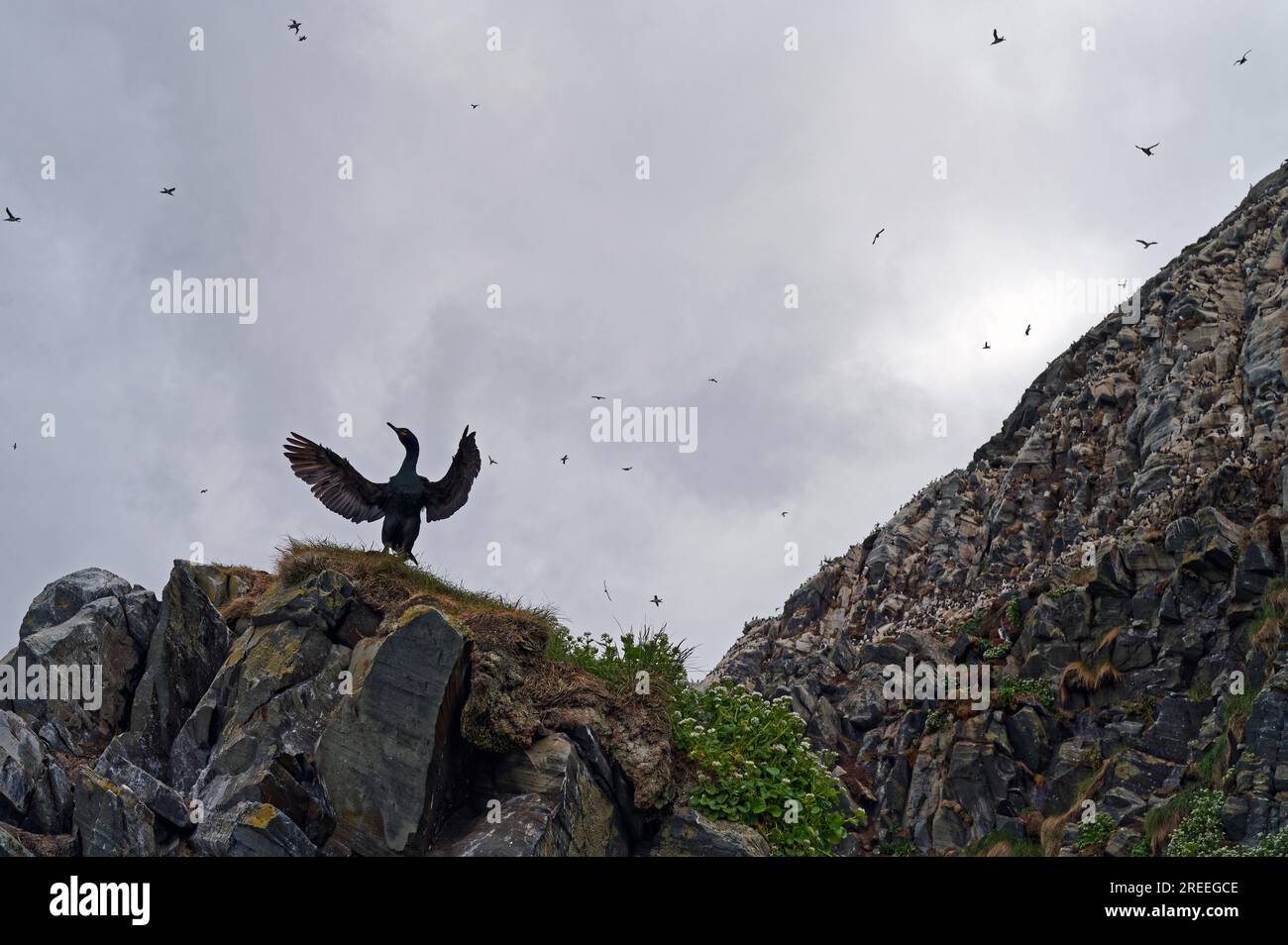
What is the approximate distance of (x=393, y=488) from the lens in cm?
1569

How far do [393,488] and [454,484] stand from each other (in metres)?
0.87

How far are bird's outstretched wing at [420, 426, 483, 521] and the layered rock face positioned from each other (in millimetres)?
22683

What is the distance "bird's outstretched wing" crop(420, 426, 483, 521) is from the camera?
15828mm

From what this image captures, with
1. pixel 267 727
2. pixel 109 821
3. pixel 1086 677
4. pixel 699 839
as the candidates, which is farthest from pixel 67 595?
pixel 1086 677

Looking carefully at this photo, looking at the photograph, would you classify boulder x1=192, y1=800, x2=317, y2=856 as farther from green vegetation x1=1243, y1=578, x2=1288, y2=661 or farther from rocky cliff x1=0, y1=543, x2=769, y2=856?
green vegetation x1=1243, y1=578, x2=1288, y2=661

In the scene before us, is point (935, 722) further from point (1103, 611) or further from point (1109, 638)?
point (1103, 611)

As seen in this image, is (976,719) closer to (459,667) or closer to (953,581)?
(953,581)

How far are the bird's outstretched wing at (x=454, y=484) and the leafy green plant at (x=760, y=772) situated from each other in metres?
4.34

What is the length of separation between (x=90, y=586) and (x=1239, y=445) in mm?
43708

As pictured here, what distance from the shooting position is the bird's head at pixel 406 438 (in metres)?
16.0

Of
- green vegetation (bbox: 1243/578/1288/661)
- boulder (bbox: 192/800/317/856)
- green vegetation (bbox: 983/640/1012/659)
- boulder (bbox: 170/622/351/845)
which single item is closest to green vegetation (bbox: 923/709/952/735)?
green vegetation (bbox: 983/640/1012/659)

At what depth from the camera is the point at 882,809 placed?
1660 inches

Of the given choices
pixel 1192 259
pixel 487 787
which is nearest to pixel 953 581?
pixel 1192 259
